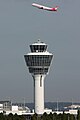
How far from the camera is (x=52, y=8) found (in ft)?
538

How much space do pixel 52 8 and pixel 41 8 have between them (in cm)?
373

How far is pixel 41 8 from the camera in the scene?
16638cm
